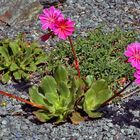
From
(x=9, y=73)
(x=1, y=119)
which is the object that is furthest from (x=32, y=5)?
(x=1, y=119)

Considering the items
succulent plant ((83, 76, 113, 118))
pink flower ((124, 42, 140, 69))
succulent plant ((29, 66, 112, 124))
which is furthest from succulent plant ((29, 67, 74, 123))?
pink flower ((124, 42, 140, 69))

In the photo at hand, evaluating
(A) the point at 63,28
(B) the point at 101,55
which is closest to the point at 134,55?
(A) the point at 63,28

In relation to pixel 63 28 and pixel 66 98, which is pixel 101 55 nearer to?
pixel 66 98

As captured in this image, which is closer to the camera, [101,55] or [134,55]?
[134,55]

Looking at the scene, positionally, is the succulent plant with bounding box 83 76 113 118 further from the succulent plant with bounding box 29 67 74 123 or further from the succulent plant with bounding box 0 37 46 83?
the succulent plant with bounding box 0 37 46 83

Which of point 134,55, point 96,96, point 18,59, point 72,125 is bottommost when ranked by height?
point 72,125
